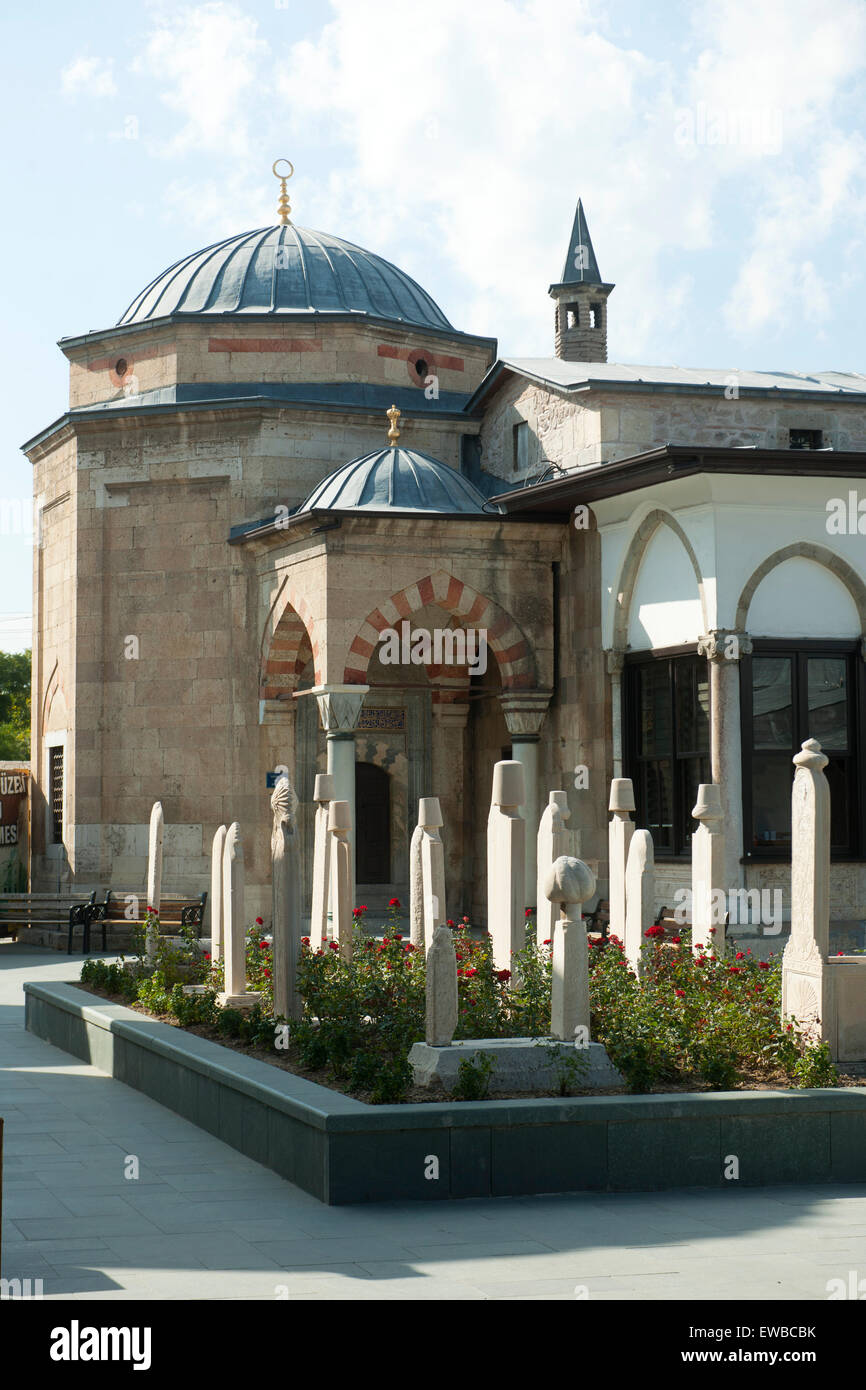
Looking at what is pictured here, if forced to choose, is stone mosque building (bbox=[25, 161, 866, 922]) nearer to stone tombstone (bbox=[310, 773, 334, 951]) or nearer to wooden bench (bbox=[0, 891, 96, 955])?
wooden bench (bbox=[0, 891, 96, 955])

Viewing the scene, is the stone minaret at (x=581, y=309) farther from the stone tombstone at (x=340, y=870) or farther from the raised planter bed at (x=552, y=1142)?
the raised planter bed at (x=552, y=1142)

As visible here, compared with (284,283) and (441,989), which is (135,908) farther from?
(441,989)

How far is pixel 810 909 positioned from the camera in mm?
8578

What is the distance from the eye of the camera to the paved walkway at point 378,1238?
580 centimetres

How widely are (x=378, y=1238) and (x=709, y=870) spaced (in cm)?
→ 449

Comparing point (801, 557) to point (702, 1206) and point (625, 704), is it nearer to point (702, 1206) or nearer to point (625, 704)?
point (625, 704)

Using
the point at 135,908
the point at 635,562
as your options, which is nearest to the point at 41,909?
the point at 135,908

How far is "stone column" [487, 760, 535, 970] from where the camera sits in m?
10.7

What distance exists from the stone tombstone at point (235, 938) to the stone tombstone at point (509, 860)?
1.68 m

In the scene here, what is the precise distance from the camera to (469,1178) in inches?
288

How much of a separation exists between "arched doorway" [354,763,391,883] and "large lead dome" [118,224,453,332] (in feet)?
20.1

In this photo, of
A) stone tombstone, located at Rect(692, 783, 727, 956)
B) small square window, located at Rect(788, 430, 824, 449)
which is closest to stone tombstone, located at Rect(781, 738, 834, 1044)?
stone tombstone, located at Rect(692, 783, 727, 956)

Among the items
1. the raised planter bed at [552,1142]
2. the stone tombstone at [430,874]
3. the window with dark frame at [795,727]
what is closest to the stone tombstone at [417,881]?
the stone tombstone at [430,874]
